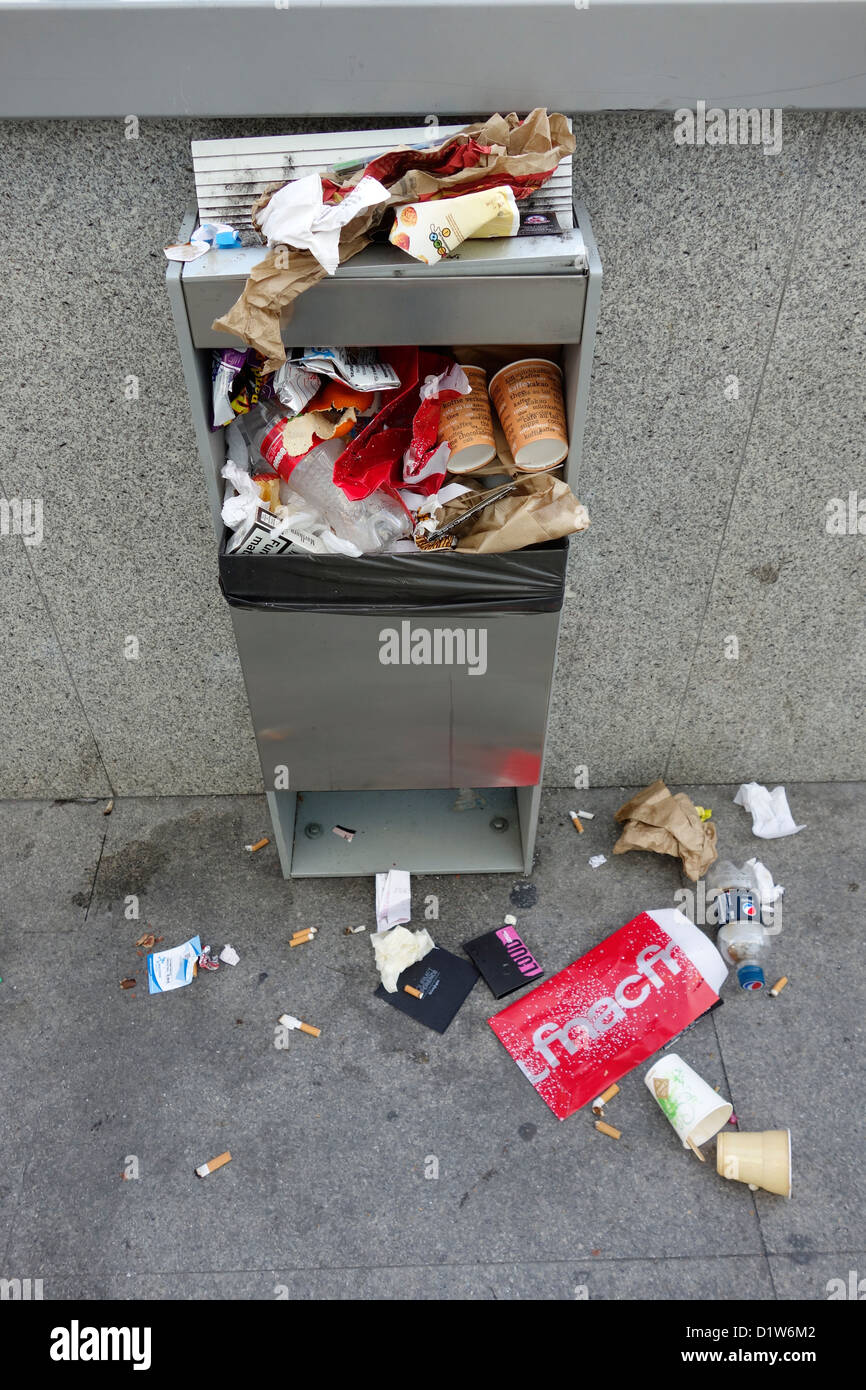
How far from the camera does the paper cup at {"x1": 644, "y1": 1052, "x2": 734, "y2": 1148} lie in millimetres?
2402

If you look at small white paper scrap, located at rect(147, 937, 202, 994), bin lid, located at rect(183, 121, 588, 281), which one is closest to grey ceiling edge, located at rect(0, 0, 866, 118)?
bin lid, located at rect(183, 121, 588, 281)

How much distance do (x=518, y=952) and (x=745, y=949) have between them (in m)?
0.66

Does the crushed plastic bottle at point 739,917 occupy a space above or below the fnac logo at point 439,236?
below

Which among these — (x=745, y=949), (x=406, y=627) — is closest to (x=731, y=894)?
(x=745, y=949)

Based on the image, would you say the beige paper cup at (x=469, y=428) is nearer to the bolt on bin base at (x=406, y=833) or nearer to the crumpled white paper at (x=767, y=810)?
the bolt on bin base at (x=406, y=833)

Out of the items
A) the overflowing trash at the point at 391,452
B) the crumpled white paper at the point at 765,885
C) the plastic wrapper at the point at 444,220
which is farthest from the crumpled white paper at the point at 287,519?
the crumpled white paper at the point at 765,885

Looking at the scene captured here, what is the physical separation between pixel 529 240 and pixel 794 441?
1032 mm

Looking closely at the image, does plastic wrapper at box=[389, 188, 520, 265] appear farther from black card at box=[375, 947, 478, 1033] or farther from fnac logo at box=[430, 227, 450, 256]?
black card at box=[375, 947, 478, 1033]

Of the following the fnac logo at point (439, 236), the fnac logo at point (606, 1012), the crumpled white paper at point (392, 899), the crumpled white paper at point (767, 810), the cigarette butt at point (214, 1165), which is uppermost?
the fnac logo at point (439, 236)

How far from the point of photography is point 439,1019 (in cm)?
266

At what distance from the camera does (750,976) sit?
2.70 meters

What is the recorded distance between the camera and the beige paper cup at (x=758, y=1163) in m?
2.32

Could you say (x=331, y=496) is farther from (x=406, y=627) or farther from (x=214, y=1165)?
(x=214, y=1165)

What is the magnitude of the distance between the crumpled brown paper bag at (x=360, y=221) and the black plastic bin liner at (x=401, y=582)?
46cm
